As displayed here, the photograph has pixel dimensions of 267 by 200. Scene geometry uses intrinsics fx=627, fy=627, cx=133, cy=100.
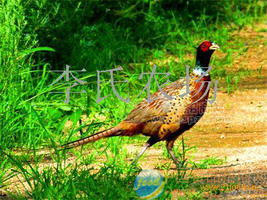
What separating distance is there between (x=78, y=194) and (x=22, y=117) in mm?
1533

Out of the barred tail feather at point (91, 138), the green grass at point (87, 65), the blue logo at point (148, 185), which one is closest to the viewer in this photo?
the blue logo at point (148, 185)

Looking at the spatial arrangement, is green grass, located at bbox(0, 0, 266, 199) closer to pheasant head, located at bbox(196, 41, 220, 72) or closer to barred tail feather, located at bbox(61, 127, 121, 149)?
barred tail feather, located at bbox(61, 127, 121, 149)

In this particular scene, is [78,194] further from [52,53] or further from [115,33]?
[115,33]

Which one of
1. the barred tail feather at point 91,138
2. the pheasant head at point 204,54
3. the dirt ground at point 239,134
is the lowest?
the dirt ground at point 239,134

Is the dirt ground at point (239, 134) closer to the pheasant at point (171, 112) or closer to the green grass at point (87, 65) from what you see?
the green grass at point (87, 65)

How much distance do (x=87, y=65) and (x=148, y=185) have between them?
11.4 feet

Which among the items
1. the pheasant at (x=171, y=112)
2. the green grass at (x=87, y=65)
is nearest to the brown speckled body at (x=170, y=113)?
the pheasant at (x=171, y=112)

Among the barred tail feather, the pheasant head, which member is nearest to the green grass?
the barred tail feather

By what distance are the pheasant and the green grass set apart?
291 millimetres

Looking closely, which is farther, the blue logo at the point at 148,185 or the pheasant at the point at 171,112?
the pheasant at the point at 171,112

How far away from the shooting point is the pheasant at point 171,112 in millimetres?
4930

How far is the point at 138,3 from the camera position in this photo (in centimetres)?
954

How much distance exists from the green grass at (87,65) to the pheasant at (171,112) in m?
0.29

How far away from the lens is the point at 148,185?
4.48 metres
